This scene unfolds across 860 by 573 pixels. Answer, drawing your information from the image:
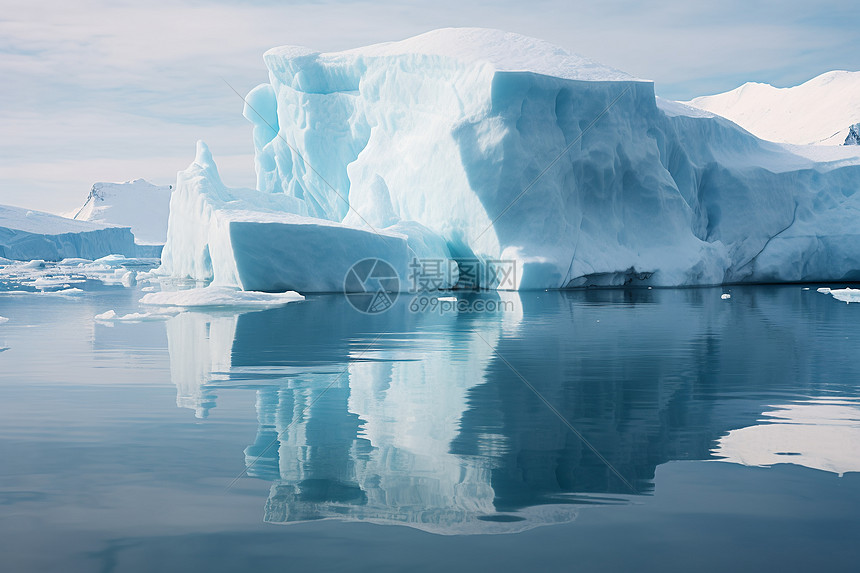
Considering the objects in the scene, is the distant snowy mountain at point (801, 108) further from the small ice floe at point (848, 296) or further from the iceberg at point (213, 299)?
the iceberg at point (213, 299)

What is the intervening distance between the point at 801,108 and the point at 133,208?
61.4 metres

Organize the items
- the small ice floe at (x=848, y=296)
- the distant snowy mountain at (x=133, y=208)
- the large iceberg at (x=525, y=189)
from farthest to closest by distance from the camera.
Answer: the distant snowy mountain at (x=133, y=208) → the large iceberg at (x=525, y=189) → the small ice floe at (x=848, y=296)

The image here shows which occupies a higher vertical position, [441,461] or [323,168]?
[323,168]

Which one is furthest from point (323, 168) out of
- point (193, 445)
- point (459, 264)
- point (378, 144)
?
point (193, 445)

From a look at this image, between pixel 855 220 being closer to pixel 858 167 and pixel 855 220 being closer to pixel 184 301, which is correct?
pixel 858 167

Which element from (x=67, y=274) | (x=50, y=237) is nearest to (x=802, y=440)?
(x=67, y=274)

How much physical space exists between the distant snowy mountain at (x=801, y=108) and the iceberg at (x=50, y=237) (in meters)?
41.2

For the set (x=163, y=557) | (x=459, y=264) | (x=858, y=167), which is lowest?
(x=163, y=557)

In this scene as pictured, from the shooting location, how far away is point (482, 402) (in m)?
4.61

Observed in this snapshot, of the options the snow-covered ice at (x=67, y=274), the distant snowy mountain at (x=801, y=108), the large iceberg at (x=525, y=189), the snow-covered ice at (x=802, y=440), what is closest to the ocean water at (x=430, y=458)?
the snow-covered ice at (x=802, y=440)

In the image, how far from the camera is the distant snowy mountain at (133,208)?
257 feet

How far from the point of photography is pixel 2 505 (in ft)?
9.07

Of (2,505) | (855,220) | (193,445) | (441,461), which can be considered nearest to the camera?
(2,505)

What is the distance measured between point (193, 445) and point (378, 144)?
18080 millimetres
